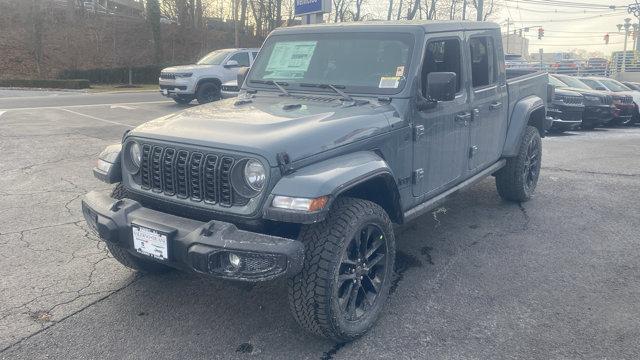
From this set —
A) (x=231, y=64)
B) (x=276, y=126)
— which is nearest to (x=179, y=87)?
(x=231, y=64)

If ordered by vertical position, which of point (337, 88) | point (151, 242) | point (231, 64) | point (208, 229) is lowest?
point (151, 242)

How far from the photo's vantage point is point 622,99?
15.8 m

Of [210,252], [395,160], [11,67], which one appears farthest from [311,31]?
[11,67]

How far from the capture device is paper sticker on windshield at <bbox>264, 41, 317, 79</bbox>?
15.3ft

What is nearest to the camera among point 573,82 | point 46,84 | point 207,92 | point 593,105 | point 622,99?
point 593,105

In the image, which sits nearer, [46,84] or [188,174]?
[188,174]

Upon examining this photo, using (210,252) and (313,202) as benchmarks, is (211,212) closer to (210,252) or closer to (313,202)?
(210,252)

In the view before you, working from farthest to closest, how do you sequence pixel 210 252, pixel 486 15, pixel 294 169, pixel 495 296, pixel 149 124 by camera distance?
pixel 486 15
pixel 495 296
pixel 149 124
pixel 294 169
pixel 210 252

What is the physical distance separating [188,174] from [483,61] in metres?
3.27

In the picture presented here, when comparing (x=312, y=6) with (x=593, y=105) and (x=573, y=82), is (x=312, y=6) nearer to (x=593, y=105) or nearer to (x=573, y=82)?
(x=593, y=105)

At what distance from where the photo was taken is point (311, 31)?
15.8ft

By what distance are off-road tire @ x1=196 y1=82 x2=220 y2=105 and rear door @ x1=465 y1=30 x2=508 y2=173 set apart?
40.1 feet

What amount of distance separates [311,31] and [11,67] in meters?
32.6

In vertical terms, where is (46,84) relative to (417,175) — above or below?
above
